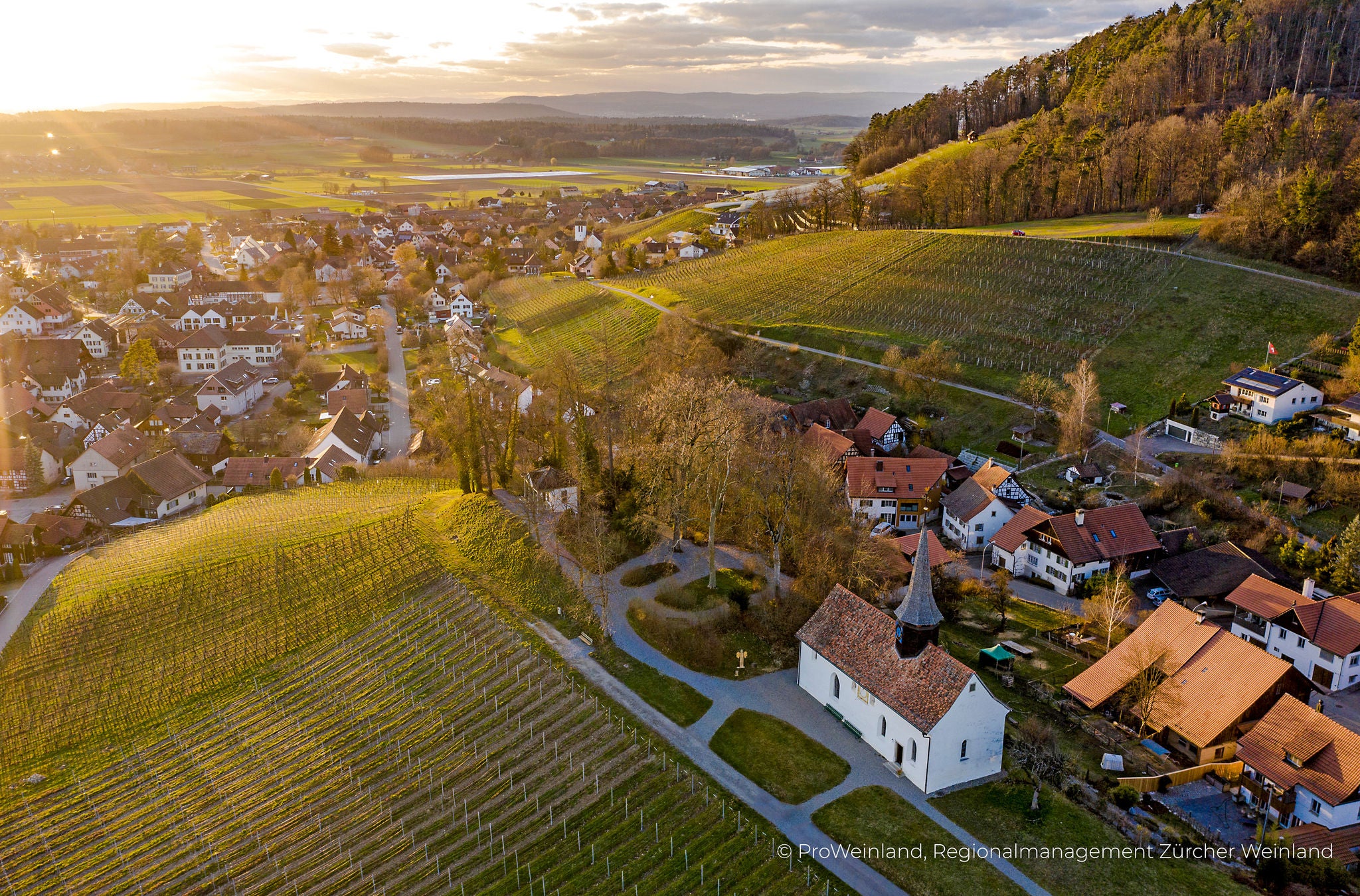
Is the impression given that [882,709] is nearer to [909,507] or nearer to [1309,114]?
[909,507]

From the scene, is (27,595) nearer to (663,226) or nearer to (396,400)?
(396,400)

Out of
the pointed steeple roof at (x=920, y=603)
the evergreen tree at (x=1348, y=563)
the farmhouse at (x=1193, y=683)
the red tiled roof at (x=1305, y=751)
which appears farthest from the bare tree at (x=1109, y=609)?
the pointed steeple roof at (x=920, y=603)

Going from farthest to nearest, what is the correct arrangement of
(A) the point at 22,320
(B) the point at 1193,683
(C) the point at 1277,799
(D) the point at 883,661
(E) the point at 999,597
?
1. (A) the point at 22,320
2. (E) the point at 999,597
3. (B) the point at 1193,683
4. (D) the point at 883,661
5. (C) the point at 1277,799

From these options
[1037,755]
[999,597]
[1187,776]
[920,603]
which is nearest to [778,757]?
[920,603]

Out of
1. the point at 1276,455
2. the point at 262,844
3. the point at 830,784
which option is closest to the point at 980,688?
the point at 830,784

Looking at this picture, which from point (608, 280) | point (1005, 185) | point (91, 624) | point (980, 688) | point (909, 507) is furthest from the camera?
point (608, 280)

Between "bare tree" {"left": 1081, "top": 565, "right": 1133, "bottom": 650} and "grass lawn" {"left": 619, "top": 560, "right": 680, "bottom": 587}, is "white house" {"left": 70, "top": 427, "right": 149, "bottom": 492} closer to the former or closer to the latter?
"grass lawn" {"left": 619, "top": 560, "right": 680, "bottom": 587}
